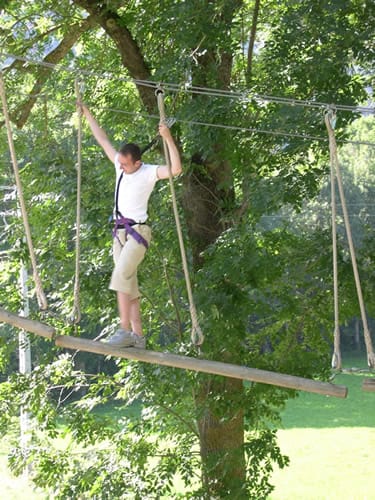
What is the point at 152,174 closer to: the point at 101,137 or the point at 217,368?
the point at 101,137

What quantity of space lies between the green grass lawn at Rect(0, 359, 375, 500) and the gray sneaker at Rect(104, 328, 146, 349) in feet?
31.8

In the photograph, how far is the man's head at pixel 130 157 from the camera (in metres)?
4.85

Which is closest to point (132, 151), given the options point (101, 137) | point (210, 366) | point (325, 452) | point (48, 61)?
point (101, 137)

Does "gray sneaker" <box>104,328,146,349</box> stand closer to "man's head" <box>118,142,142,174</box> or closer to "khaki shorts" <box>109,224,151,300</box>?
"khaki shorts" <box>109,224,151,300</box>

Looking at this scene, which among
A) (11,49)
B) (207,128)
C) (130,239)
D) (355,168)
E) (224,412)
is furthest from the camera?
(355,168)

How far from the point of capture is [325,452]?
67.5ft

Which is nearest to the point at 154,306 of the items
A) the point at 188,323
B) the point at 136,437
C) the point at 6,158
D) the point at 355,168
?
the point at 188,323

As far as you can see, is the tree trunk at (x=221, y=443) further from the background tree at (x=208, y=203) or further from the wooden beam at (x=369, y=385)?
the wooden beam at (x=369, y=385)

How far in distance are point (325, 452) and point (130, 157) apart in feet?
55.2

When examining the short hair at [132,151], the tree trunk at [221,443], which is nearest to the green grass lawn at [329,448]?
the tree trunk at [221,443]

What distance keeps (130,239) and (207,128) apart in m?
1.87

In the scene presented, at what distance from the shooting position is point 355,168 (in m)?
27.7

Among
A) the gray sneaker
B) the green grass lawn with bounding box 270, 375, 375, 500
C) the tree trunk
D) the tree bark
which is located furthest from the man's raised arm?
the green grass lawn with bounding box 270, 375, 375, 500

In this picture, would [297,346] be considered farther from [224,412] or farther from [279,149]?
[279,149]
